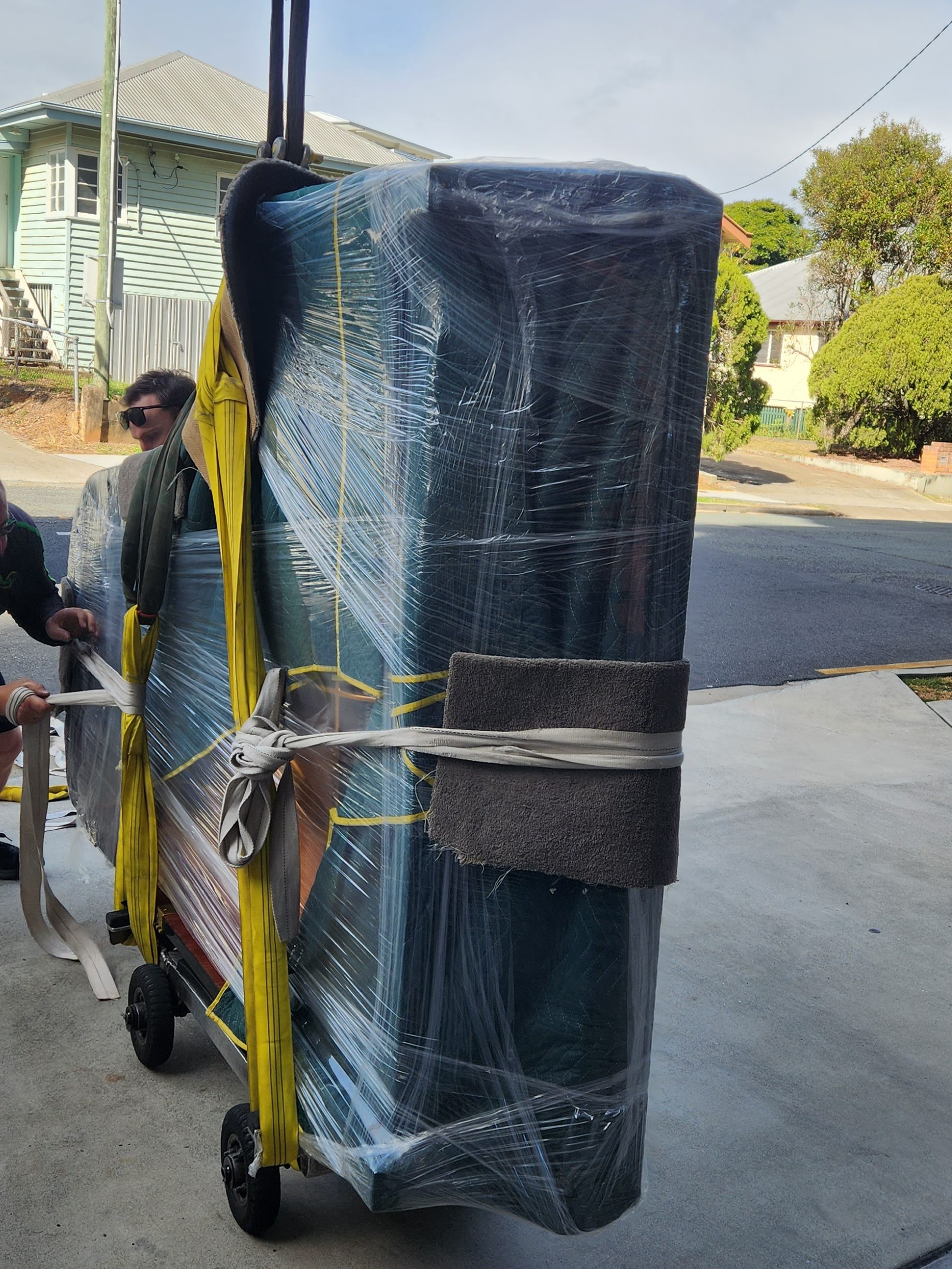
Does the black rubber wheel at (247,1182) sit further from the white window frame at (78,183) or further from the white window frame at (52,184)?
the white window frame at (52,184)

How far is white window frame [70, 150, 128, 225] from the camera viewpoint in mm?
20297

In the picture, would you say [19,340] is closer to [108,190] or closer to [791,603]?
[108,190]

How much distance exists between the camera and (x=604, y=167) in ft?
5.13

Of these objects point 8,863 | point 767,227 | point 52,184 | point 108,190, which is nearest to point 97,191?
point 52,184

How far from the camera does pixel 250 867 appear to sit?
1.94 metres

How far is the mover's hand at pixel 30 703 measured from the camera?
9.41ft

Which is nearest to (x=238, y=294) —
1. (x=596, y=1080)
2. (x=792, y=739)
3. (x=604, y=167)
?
(x=604, y=167)

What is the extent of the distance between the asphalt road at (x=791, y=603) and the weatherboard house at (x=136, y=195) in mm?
9491

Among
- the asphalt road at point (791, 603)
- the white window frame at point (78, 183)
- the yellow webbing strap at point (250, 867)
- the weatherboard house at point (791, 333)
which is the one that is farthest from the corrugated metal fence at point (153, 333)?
the yellow webbing strap at point (250, 867)

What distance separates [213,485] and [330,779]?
1.81ft

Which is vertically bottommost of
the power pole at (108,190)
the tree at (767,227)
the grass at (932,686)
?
the grass at (932,686)

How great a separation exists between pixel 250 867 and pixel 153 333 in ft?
66.4

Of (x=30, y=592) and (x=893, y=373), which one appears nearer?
(x=30, y=592)

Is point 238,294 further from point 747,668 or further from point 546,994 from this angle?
point 747,668
